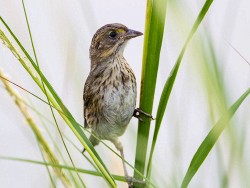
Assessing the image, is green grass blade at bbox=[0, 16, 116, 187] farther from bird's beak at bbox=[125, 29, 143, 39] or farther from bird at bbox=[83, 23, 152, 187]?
bird's beak at bbox=[125, 29, 143, 39]

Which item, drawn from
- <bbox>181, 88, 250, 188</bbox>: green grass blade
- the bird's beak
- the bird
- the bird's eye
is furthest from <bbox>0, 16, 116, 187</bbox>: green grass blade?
the bird's eye

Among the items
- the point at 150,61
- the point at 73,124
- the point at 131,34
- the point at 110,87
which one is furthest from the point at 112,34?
the point at 73,124

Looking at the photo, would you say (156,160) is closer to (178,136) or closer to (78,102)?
(178,136)

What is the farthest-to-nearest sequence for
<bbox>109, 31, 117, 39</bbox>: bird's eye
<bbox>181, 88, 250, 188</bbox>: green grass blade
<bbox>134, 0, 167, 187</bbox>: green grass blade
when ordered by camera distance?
1. <bbox>109, 31, 117, 39</bbox>: bird's eye
2. <bbox>134, 0, 167, 187</bbox>: green grass blade
3. <bbox>181, 88, 250, 188</bbox>: green grass blade

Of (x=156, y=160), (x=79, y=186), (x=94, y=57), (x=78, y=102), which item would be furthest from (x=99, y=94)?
(x=79, y=186)

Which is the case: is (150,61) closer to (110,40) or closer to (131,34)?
(131,34)

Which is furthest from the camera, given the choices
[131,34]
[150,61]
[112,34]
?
[112,34]

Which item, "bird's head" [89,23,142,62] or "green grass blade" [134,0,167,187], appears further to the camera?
"bird's head" [89,23,142,62]
